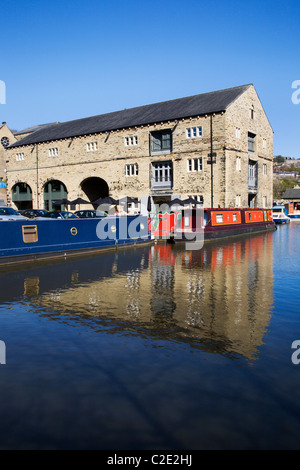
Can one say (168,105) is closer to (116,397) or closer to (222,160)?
(222,160)

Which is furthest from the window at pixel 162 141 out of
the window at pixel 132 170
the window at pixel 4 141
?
the window at pixel 4 141

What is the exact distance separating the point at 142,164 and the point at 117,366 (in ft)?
118

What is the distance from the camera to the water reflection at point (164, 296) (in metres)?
6.59

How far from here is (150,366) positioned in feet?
16.8

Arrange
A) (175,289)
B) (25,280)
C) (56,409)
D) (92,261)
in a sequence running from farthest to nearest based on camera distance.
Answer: (92,261) < (25,280) < (175,289) < (56,409)

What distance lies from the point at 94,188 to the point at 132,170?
803 cm

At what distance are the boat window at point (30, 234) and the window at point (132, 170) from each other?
25.7m

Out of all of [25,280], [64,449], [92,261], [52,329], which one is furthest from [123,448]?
[92,261]

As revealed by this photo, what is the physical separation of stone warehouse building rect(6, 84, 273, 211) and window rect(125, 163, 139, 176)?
0.33ft

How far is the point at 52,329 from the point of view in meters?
6.71

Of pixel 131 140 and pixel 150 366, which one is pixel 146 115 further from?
pixel 150 366

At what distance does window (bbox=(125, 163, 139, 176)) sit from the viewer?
133ft

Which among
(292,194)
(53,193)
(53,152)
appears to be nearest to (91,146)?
(53,152)

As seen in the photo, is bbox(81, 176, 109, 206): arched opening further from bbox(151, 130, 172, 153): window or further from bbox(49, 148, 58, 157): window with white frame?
bbox(151, 130, 172, 153): window
